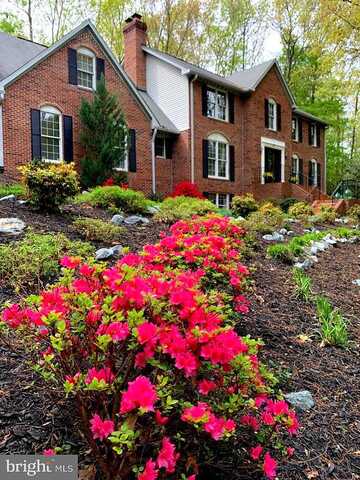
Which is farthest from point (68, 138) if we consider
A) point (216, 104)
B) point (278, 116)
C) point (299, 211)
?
point (278, 116)

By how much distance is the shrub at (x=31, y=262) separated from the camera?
3467 millimetres

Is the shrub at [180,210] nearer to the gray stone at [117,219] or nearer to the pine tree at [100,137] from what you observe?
the gray stone at [117,219]

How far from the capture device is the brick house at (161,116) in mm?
11938

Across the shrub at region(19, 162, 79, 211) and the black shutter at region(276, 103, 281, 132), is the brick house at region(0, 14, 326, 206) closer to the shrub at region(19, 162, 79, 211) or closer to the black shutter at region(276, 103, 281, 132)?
the black shutter at region(276, 103, 281, 132)

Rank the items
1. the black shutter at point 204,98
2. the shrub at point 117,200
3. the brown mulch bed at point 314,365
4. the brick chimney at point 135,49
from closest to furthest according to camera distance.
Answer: the brown mulch bed at point 314,365
the shrub at point 117,200
the black shutter at point 204,98
the brick chimney at point 135,49

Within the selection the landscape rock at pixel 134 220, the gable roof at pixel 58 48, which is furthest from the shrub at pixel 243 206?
the gable roof at pixel 58 48

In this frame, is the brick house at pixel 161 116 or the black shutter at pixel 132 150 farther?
the black shutter at pixel 132 150

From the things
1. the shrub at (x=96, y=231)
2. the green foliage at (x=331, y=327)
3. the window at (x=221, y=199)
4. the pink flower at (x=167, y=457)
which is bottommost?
the green foliage at (x=331, y=327)

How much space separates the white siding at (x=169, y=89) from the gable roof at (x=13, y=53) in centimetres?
466

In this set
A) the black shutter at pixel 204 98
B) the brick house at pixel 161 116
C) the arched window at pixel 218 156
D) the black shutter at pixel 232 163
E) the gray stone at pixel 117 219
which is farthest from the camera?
the black shutter at pixel 232 163

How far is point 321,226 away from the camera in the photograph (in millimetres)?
11133

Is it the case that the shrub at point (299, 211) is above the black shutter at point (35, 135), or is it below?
below

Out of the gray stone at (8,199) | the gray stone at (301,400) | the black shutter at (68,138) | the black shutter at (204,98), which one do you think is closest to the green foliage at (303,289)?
the gray stone at (301,400)

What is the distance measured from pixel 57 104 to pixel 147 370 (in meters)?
12.3
